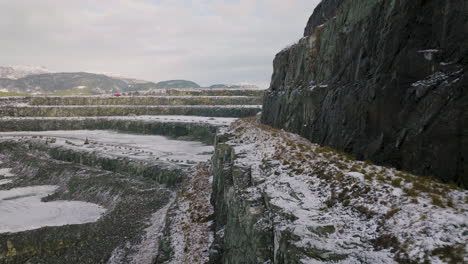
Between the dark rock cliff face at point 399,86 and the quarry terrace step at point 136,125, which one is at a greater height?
the dark rock cliff face at point 399,86

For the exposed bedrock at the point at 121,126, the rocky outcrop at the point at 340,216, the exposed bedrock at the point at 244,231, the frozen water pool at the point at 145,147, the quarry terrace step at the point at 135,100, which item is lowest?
the frozen water pool at the point at 145,147

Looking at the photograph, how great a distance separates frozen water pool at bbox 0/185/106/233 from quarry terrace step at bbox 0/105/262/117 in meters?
53.9

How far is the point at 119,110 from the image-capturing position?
90.9 meters

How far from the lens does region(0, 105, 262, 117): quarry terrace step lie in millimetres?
85194

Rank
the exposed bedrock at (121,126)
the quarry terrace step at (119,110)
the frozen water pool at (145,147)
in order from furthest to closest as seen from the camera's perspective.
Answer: the quarry terrace step at (119,110), the exposed bedrock at (121,126), the frozen water pool at (145,147)

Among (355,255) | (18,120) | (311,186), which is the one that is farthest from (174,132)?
(355,255)

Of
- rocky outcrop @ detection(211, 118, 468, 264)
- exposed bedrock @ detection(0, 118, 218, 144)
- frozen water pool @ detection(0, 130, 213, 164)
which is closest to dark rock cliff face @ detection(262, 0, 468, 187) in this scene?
rocky outcrop @ detection(211, 118, 468, 264)

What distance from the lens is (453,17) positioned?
10.9 m

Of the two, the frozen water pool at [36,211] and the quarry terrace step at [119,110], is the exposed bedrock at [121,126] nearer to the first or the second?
the quarry terrace step at [119,110]

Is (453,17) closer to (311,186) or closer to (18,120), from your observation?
(311,186)

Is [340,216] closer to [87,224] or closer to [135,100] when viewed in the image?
[87,224]

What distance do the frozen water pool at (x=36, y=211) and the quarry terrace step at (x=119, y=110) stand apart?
5386 cm

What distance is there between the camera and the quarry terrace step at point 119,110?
85.2m

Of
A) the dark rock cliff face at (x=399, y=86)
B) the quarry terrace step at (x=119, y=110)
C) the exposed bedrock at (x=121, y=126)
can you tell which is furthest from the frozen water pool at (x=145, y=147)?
the dark rock cliff face at (x=399, y=86)
